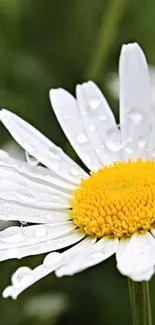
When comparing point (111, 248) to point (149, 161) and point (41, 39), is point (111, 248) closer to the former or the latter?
point (149, 161)

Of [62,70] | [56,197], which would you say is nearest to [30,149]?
[56,197]

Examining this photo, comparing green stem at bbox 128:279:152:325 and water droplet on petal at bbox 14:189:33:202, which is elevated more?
water droplet on petal at bbox 14:189:33:202

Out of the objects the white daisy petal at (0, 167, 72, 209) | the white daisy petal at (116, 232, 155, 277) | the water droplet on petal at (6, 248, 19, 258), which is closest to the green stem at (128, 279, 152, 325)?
the white daisy petal at (116, 232, 155, 277)

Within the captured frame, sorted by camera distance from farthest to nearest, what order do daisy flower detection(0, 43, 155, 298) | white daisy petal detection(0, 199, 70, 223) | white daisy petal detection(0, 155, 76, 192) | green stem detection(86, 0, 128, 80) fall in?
green stem detection(86, 0, 128, 80) < white daisy petal detection(0, 155, 76, 192) < white daisy petal detection(0, 199, 70, 223) < daisy flower detection(0, 43, 155, 298)

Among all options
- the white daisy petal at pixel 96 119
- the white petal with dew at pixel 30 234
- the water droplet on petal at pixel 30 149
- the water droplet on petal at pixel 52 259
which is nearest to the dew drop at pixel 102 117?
the white daisy petal at pixel 96 119

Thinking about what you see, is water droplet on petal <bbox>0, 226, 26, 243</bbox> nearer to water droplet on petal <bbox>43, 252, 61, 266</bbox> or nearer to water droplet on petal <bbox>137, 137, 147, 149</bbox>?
water droplet on petal <bbox>43, 252, 61, 266</bbox>

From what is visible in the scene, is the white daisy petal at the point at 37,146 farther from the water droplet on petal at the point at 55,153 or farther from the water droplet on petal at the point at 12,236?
the water droplet on petal at the point at 12,236

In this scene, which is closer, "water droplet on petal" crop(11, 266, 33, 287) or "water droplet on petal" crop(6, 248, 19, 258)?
"water droplet on petal" crop(11, 266, 33, 287)
